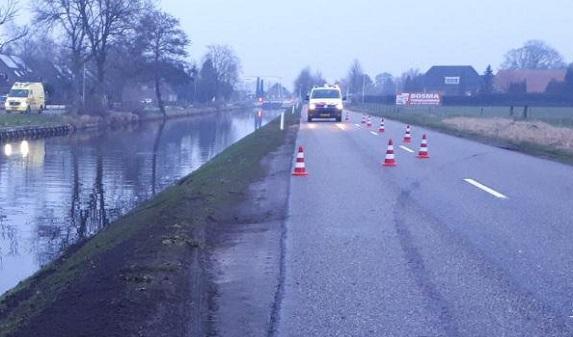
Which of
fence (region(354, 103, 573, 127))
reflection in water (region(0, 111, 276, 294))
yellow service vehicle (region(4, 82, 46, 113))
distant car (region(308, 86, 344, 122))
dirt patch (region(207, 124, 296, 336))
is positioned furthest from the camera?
yellow service vehicle (region(4, 82, 46, 113))

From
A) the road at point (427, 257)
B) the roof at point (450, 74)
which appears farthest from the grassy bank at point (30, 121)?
the roof at point (450, 74)

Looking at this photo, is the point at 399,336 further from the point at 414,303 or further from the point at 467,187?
the point at 467,187

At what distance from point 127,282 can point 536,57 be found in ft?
451

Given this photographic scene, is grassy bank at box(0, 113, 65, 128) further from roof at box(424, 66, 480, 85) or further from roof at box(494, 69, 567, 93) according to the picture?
roof at box(424, 66, 480, 85)

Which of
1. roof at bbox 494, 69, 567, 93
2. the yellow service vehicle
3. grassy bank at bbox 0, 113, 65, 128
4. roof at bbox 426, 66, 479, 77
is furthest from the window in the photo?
roof at bbox 426, 66, 479, 77

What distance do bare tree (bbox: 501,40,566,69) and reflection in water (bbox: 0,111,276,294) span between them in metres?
105

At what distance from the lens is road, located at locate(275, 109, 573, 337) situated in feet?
20.2

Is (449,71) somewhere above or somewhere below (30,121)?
above

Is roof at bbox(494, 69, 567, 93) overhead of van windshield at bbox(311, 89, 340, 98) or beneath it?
overhead

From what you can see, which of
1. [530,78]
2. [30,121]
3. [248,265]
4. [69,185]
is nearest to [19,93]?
[30,121]

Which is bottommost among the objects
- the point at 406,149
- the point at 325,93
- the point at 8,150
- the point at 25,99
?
the point at 8,150

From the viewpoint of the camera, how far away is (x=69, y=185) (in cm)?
2186

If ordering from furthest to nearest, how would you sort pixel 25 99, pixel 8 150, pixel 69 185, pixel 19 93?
pixel 19 93, pixel 25 99, pixel 8 150, pixel 69 185

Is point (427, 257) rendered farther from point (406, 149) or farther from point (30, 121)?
point (30, 121)
